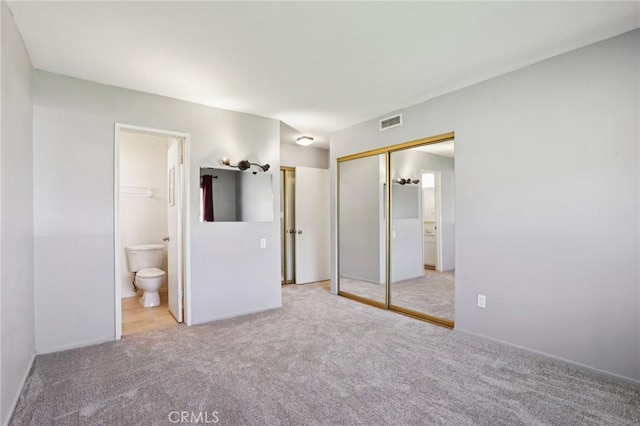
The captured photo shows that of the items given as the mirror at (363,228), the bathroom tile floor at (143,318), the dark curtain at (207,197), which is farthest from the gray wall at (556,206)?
the bathroom tile floor at (143,318)

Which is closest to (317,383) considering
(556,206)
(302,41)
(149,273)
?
(556,206)

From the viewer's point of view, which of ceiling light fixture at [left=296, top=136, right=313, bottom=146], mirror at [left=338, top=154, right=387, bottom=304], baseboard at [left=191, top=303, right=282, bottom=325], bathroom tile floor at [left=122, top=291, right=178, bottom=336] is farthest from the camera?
ceiling light fixture at [left=296, top=136, right=313, bottom=146]

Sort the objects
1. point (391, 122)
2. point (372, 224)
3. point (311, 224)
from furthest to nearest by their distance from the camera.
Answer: point (311, 224) < point (372, 224) < point (391, 122)

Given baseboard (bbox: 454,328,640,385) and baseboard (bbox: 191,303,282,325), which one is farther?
baseboard (bbox: 191,303,282,325)

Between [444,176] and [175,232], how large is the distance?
3099mm

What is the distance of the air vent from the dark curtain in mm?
2174

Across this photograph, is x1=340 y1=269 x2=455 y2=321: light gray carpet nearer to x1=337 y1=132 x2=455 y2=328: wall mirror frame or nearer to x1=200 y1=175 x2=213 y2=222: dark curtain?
x1=337 y1=132 x2=455 y2=328: wall mirror frame

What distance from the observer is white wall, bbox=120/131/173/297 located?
15.1 feet

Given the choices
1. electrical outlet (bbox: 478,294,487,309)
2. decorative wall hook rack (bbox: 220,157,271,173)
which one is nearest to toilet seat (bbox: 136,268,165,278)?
decorative wall hook rack (bbox: 220,157,271,173)

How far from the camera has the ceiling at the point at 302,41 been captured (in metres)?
1.96

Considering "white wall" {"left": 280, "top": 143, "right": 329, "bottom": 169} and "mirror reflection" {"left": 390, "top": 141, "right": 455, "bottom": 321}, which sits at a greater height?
"white wall" {"left": 280, "top": 143, "right": 329, "bottom": 169}

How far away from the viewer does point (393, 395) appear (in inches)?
81.0

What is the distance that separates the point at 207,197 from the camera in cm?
353

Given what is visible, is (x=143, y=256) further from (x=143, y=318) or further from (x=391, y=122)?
(x=391, y=122)
